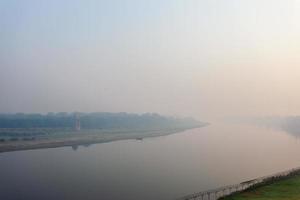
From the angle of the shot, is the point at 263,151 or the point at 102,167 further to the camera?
the point at 263,151

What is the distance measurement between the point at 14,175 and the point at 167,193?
4.51 m

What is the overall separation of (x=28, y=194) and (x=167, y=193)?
8.56 feet

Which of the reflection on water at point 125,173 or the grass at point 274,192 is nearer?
the grass at point 274,192

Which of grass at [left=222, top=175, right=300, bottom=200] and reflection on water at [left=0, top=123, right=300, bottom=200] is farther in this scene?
reflection on water at [left=0, top=123, right=300, bottom=200]

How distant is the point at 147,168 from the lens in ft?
35.4

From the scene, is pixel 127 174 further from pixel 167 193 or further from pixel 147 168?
pixel 167 193

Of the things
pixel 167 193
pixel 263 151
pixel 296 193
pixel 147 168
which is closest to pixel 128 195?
pixel 167 193

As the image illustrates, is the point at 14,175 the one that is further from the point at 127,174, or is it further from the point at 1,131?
the point at 1,131

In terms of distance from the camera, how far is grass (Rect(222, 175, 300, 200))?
593 cm

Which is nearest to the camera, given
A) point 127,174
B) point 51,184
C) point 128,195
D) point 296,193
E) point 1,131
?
point 296,193

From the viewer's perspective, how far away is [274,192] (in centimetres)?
631

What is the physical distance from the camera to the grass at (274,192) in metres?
5.93

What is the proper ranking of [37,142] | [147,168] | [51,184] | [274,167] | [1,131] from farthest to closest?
[1,131], [37,142], [274,167], [147,168], [51,184]

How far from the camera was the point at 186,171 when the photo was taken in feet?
33.9
